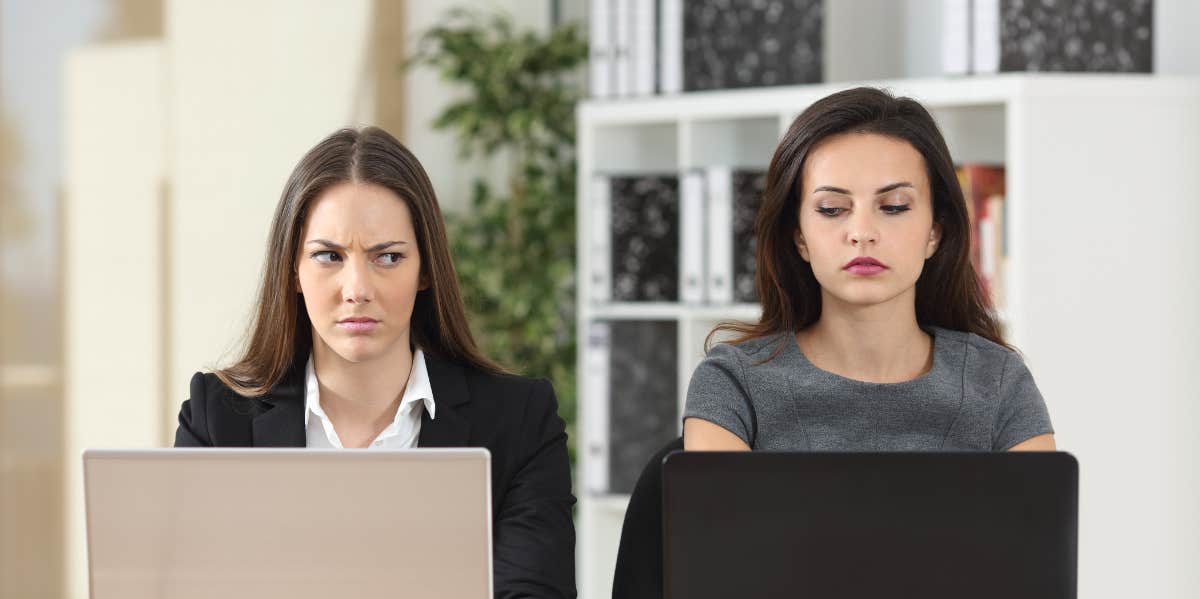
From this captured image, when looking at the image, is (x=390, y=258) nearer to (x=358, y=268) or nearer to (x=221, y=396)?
(x=358, y=268)

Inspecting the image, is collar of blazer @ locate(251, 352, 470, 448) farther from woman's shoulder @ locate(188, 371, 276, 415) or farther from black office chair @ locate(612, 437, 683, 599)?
black office chair @ locate(612, 437, 683, 599)

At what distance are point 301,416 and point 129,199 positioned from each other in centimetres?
207

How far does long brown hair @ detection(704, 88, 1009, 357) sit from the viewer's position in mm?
1464

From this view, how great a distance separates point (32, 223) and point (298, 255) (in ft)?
6.64

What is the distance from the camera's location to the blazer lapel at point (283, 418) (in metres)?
1.51

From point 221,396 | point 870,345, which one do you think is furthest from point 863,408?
point 221,396

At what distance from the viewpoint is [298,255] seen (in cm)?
147

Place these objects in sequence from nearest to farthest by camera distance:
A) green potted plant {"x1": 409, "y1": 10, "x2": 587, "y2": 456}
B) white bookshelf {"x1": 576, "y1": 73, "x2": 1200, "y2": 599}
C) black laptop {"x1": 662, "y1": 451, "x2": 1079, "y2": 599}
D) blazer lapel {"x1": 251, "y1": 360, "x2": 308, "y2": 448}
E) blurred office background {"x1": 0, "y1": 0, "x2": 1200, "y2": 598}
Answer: black laptop {"x1": 662, "y1": 451, "x2": 1079, "y2": 599}, blazer lapel {"x1": 251, "y1": 360, "x2": 308, "y2": 448}, white bookshelf {"x1": 576, "y1": 73, "x2": 1200, "y2": 599}, blurred office background {"x1": 0, "y1": 0, "x2": 1200, "y2": 598}, green potted plant {"x1": 409, "y1": 10, "x2": 587, "y2": 456}

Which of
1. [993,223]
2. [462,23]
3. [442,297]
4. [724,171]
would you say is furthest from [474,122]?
[442,297]

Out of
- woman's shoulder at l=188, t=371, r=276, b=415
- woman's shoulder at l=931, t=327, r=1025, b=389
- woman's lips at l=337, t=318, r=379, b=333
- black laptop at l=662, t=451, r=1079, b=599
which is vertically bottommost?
black laptop at l=662, t=451, r=1079, b=599

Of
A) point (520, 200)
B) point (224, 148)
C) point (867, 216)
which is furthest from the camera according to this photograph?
point (520, 200)

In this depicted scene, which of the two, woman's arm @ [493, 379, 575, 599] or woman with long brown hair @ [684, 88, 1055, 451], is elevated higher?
woman with long brown hair @ [684, 88, 1055, 451]

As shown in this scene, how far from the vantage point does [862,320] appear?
4.92ft

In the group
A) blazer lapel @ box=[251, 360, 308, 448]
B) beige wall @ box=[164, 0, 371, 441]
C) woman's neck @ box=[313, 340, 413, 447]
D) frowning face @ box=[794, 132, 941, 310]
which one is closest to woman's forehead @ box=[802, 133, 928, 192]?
frowning face @ box=[794, 132, 941, 310]
